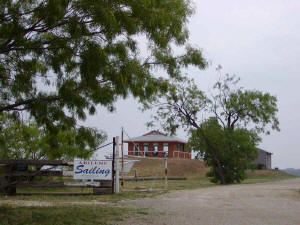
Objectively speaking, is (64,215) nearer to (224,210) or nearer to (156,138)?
(224,210)

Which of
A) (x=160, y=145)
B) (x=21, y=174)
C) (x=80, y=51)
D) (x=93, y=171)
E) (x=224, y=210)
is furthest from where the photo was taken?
(x=160, y=145)

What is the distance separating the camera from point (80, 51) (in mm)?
6828

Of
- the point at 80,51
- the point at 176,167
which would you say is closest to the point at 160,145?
the point at 176,167

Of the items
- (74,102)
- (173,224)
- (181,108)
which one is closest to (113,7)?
(74,102)

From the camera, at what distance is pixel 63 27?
6980 mm

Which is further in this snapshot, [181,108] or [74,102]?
[181,108]

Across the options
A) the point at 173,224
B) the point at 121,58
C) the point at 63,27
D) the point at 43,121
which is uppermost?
the point at 63,27

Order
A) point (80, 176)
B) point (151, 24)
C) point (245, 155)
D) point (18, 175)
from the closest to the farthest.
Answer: point (151, 24) → point (18, 175) → point (80, 176) → point (245, 155)

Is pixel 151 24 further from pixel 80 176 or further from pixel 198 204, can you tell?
pixel 80 176

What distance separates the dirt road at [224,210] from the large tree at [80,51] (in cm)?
276

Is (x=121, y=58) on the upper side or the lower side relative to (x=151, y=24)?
lower

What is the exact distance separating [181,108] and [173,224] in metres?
20.5

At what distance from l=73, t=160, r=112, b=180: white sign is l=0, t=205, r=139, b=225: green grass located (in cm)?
416

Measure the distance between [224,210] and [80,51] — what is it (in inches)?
227
